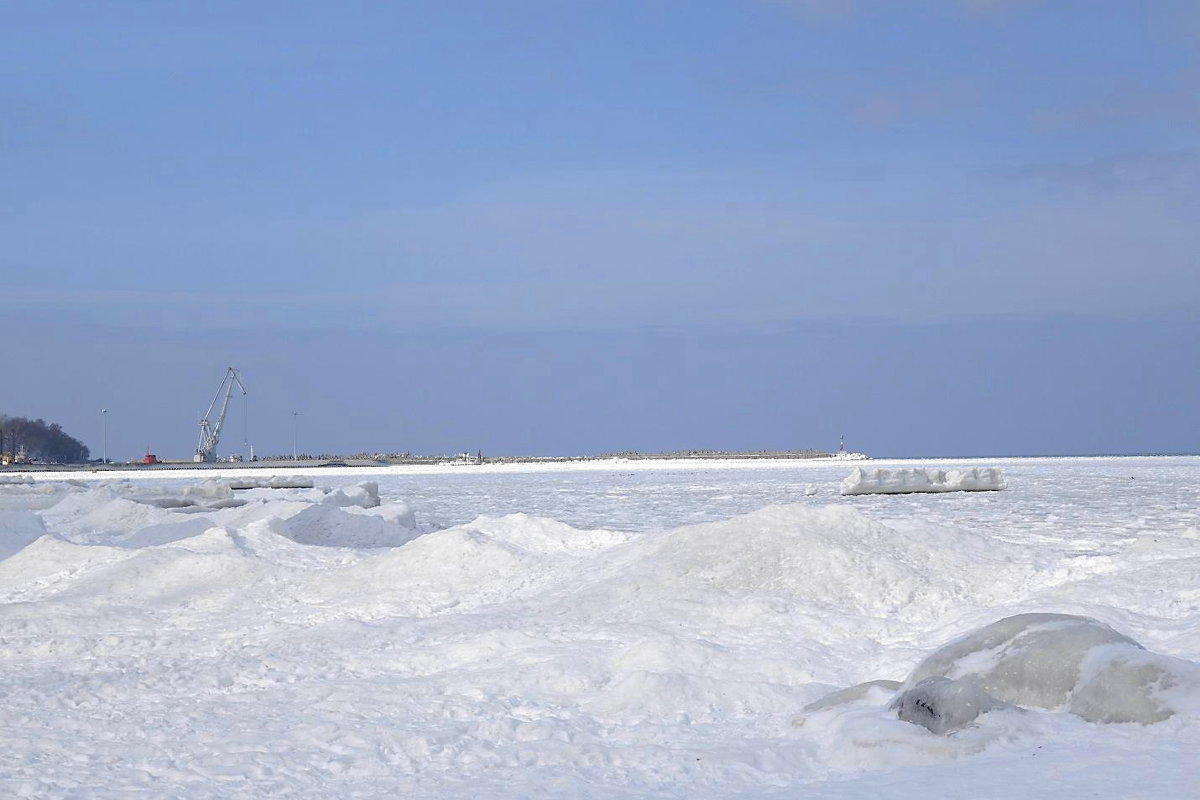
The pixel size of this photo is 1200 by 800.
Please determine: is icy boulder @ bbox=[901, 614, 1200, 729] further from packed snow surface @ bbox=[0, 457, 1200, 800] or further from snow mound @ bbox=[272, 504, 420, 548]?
snow mound @ bbox=[272, 504, 420, 548]

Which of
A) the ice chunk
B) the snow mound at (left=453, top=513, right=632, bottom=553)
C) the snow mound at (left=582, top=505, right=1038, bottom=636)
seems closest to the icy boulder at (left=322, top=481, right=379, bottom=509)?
the snow mound at (left=453, top=513, right=632, bottom=553)

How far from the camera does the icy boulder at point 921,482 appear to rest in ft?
121

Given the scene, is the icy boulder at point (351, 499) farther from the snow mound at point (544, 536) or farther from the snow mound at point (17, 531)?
the snow mound at point (544, 536)

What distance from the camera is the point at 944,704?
6.19 meters

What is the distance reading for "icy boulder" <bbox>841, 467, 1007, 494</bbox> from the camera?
1458 inches

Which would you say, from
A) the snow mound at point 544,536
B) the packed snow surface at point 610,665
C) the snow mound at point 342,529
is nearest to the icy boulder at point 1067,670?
the packed snow surface at point 610,665

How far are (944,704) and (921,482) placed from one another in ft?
107

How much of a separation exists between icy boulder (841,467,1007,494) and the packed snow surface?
2035 centimetres

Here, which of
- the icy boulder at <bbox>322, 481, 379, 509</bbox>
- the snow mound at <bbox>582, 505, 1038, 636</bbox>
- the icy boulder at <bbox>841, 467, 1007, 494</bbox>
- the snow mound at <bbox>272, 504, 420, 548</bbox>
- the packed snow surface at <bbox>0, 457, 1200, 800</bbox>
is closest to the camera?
the packed snow surface at <bbox>0, 457, 1200, 800</bbox>

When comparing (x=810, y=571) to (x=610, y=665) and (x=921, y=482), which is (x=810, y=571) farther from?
(x=921, y=482)

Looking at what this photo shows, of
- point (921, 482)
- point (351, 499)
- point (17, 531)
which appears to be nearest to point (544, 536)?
point (17, 531)

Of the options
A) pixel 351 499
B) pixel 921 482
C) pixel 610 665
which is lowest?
pixel 610 665

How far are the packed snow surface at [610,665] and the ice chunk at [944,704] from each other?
0.01m

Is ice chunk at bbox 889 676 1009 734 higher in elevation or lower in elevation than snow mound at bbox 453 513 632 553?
lower
